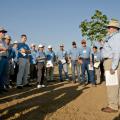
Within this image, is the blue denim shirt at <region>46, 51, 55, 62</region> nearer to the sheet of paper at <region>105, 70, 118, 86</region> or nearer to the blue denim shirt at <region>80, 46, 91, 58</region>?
the blue denim shirt at <region>80, 46, 91, 58</region>

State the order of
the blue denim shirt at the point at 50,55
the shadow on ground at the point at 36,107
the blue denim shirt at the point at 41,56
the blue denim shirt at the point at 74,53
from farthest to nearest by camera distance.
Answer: the blue denim shirt at the point at 50,55 < the blue denim shirt at the point at 74,53 < the blue denim shirt at the point at 41,56 < the shadow on ground at the point at 36,107

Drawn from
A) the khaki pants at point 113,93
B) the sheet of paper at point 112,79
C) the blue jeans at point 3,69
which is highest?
the blue jeans at point 3,69

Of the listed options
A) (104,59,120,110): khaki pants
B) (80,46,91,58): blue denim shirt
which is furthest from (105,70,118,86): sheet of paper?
(80,46,91,58): blue denim shirt

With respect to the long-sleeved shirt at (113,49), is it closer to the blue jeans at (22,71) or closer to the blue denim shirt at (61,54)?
the blue jeans at (22,71)

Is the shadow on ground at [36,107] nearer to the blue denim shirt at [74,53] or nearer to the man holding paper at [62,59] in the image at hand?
the blue denim shirt at [74,53]

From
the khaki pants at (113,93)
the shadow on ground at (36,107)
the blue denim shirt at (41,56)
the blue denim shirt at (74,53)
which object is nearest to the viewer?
the shadow on ground at (36,107)

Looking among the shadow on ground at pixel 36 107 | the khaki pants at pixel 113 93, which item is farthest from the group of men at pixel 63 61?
the shadow on ground at pixel 36 107

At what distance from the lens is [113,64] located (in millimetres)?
8234

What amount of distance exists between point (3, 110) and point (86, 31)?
22.2 metres

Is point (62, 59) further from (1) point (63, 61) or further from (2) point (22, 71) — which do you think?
(2) point (22, 71)

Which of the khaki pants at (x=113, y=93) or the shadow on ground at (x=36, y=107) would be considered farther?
the khaki pants at (x=113, y=93)

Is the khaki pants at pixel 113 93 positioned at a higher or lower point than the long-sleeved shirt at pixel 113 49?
lower

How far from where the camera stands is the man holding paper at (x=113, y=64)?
8.24 meters

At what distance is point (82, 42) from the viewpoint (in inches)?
628
